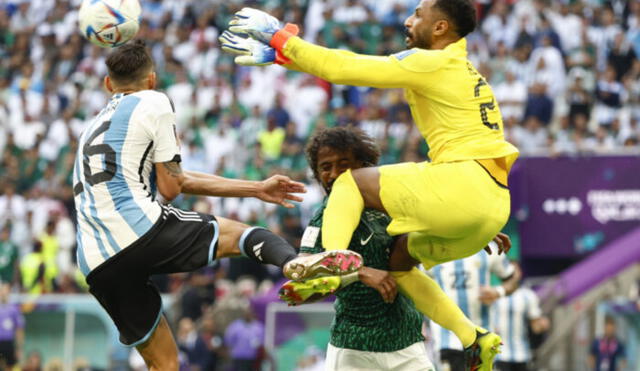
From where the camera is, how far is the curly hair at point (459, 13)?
6875 millimetres

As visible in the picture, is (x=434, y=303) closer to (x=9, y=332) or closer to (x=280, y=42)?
(x=280, y=42)

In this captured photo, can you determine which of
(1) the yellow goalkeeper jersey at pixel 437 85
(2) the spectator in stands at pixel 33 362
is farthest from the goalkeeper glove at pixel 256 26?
(2) the spectator in stands at pixel 33 362

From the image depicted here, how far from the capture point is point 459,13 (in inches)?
271

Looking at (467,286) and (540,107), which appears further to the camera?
(540,107)

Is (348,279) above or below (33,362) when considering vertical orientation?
above

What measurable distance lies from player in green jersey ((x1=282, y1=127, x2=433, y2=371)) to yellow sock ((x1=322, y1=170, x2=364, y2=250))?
276 millimetres

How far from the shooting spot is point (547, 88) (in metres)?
18.2

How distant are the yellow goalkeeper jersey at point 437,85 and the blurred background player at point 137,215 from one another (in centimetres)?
87

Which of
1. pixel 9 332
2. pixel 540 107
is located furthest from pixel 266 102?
pixel 9 332

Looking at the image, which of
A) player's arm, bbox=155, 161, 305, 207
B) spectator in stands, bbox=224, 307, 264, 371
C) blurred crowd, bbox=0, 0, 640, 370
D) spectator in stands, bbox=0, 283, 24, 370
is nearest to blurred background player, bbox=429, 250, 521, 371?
player's arm, bbox=155, 161, 305, 207

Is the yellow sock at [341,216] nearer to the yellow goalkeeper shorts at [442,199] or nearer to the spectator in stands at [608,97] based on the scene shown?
the yellow goalkeeper shorts at [442,199]

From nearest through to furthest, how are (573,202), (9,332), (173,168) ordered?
(173,168) → (9,332) → (573,202)

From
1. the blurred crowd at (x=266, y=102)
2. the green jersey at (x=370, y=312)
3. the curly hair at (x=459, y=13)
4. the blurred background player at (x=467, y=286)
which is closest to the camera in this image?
the curly hair at (x=459, y=13)

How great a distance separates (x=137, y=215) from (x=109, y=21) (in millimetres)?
1304
